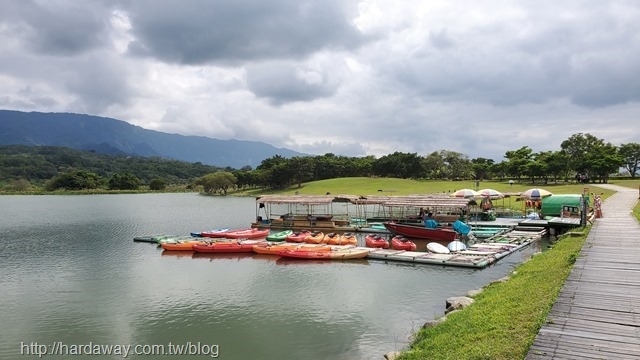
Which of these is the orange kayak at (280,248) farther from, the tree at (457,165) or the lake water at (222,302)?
the tree at (457,165)

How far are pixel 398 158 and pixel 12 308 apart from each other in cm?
12903

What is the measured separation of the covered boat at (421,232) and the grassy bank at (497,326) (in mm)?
23362

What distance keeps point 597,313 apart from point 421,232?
105ft

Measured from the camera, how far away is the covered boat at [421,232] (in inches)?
1676

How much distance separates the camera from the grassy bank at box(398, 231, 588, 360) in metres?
11.6

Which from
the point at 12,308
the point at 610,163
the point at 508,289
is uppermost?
the point at 610,163

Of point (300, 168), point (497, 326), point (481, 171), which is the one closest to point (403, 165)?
point (481, 171)

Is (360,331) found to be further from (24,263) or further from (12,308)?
(24,263)

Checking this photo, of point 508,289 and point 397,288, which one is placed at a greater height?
point 508,289

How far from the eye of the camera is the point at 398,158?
477 ft

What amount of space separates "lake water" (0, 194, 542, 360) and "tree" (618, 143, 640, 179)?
322ft

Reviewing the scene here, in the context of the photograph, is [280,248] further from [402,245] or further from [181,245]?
[402,245]

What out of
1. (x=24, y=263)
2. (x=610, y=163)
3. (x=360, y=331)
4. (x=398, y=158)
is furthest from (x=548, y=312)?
(x=398, y=158)

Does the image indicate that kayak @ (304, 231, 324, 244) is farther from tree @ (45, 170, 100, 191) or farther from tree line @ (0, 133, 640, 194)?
tree @ (45, 170, 100, 191)
